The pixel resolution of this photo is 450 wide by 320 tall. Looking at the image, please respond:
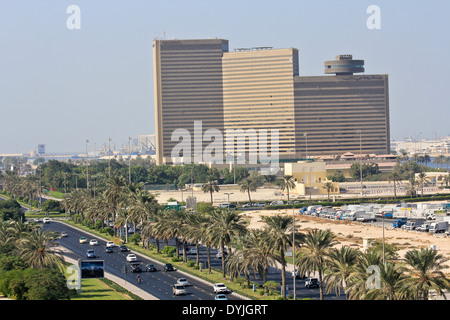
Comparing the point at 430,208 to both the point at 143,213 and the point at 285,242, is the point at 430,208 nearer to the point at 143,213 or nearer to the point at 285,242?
the point at 143,213

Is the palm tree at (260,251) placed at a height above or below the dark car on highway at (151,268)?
above

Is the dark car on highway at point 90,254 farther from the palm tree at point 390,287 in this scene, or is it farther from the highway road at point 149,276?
the palm tree at point 390,287

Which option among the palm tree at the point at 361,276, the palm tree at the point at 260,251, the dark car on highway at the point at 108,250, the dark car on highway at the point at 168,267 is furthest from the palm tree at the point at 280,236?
the dark car on highway at the point at 108,250

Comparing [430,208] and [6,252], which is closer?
[6,252]

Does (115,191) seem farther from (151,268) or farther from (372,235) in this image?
(372,235)

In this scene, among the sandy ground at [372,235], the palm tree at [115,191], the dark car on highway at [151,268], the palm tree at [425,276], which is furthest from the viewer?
the palm tree at [115,191]

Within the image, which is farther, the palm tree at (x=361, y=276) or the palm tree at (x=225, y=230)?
the palm tree at (x=225, y=230)

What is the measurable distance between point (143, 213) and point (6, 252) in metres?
28.7

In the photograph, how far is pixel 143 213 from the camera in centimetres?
10350

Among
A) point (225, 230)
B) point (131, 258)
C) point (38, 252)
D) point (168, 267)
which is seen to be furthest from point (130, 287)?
point (131, 258)

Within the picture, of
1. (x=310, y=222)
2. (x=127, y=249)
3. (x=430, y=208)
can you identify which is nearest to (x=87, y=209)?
(x=127, y=249)

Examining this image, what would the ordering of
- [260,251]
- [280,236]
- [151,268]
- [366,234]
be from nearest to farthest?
1. [280,236]
2. [260,251]
3. [151,268]
4. [366,234]
